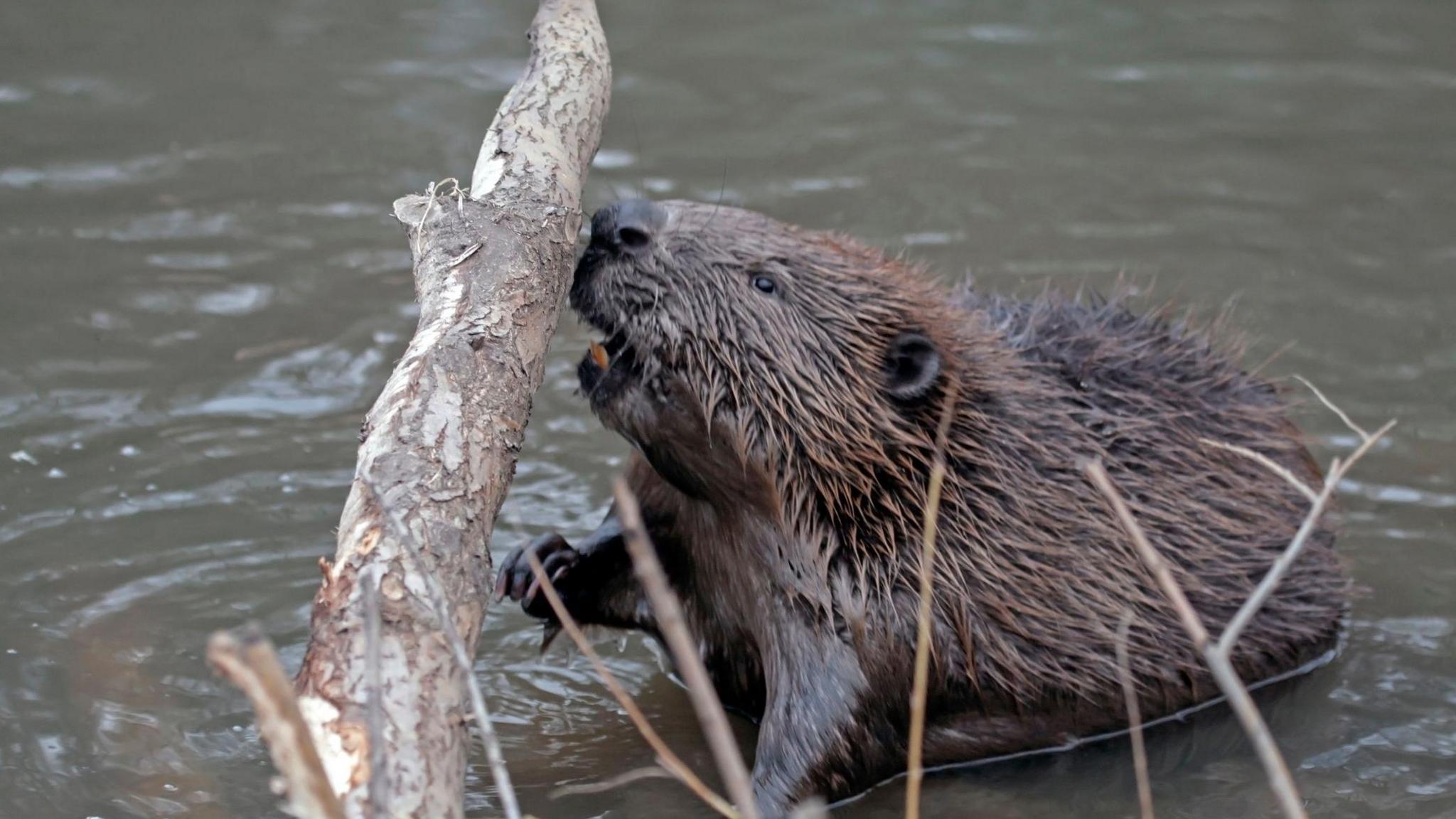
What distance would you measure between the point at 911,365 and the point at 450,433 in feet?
3.77

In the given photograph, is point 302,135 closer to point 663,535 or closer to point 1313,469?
point 663,535

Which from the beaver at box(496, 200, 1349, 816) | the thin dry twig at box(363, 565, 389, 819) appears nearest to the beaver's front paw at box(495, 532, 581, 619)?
the beaver at box(496, 200, 1349, 816)

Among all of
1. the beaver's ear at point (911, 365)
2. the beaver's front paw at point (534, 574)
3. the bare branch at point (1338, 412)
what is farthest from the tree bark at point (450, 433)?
the bare branch at point (1338, 412)

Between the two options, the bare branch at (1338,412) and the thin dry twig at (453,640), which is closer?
the thin dry twig at (453,640)

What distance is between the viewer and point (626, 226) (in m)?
3.36

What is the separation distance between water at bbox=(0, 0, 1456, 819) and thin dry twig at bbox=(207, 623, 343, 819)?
91cm

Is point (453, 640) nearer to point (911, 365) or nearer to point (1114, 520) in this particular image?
point (911, 365)

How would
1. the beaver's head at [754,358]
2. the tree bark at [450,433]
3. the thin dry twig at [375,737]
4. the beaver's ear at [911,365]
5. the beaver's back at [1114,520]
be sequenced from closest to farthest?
the thin dry twig at [375,737] < the tree bark at [450,433] < the beaver's head at [754,358] < the beaver's ear at [911,365] < the beaver's back at [1114,520]

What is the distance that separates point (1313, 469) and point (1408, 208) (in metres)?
2.82

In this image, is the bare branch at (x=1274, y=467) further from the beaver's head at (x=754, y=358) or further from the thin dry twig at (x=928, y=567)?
the beaver's head at (x=754, y=358)

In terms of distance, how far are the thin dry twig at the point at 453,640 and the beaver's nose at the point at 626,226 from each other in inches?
37.9

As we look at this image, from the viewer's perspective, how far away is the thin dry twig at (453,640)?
2072mm

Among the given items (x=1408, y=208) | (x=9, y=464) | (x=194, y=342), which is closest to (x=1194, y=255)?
(x=1408, y=208)

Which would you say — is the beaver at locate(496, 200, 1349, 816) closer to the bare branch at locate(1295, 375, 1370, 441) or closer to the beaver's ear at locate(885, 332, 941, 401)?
the beaver's ear at locate(885, 332, 941, 401)
